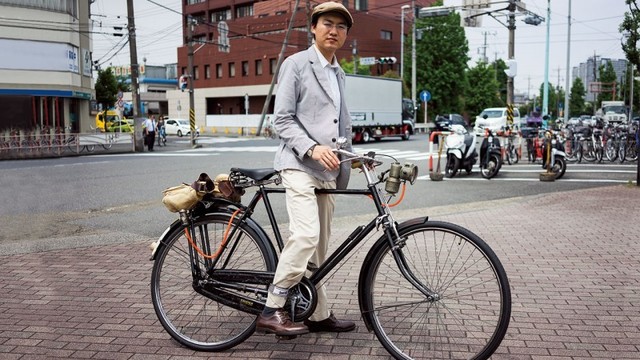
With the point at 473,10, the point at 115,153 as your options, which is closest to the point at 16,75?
the point at 115,153

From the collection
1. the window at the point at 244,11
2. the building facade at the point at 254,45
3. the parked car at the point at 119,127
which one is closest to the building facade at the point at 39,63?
the parked car at the point at 119,127

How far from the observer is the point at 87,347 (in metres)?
3.71

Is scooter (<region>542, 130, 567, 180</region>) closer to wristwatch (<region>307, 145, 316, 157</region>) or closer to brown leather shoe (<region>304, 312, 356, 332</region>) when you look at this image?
brown leather shoe (<region>304, 312, 356, 332</region>)

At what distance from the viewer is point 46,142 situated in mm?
26312

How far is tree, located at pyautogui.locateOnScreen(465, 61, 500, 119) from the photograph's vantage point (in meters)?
77.2

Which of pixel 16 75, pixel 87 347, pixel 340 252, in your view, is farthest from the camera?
pixel 16 75

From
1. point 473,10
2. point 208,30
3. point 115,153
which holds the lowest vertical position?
point 115,153

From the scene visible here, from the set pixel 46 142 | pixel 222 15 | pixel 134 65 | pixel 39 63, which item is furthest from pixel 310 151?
pixel 222 15

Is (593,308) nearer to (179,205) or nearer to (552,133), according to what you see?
(179,205)

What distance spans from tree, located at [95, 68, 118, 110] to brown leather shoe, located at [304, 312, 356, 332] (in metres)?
58.8

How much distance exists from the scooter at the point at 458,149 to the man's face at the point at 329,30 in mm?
11544

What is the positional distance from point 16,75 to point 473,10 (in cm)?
2526

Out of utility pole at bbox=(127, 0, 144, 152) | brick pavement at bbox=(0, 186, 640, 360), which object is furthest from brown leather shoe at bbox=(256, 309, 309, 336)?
utility pole at bbox=(127, 0, 144, 152)

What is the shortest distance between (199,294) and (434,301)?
146 centimetres
